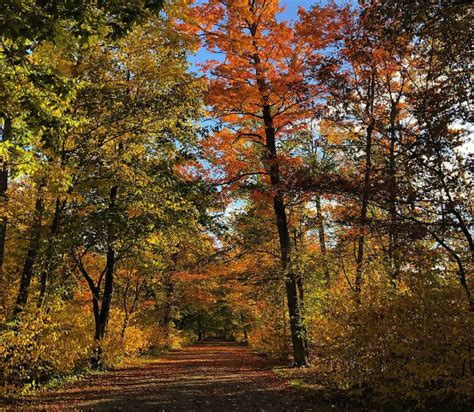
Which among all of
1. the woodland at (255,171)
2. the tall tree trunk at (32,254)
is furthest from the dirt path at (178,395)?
the tall tree trunk at (32,254)

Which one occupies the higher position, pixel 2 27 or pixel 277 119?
pixel 277 119

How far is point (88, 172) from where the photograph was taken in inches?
456

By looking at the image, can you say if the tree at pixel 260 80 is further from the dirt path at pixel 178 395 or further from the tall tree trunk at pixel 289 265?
the dirt path at pixel 178 395

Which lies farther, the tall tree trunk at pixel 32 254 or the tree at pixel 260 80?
the tree at pixel 260 80

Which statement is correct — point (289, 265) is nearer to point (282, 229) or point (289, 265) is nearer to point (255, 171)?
point (282, 229)

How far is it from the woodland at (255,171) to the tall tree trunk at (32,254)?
0.27 ft

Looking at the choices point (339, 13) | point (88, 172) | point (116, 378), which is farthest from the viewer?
point (116, 378)

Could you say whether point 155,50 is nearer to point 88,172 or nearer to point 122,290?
point 88,172

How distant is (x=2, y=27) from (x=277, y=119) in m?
12.0

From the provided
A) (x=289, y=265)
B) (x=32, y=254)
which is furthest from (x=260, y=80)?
(x=32, y=254)

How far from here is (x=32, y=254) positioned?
1130 cm

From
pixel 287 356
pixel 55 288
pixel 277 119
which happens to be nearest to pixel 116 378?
pixel 55 288

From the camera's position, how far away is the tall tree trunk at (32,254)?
1046cm

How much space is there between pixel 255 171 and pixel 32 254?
8.35 meters
